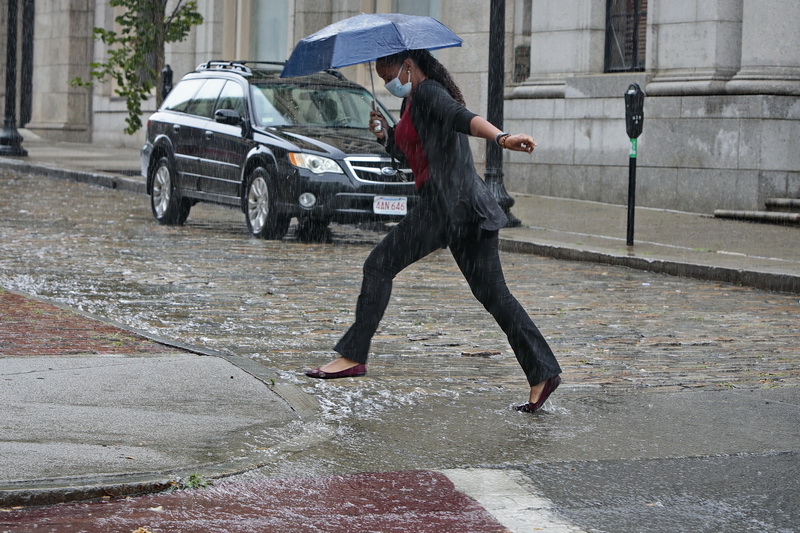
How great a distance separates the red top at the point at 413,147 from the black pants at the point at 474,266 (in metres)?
0.11

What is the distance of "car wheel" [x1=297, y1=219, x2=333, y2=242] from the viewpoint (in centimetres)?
1552

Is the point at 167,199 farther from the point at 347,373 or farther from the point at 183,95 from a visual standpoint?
the point at 347,373

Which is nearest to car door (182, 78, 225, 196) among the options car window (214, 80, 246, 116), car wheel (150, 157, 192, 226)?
car window (214, 80, 246, 116)

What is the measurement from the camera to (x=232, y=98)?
1642cm

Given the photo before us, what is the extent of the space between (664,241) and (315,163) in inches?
148

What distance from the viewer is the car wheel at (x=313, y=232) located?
15.5 metres

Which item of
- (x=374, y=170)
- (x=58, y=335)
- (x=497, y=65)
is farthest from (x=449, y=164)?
(x=497, y=65)

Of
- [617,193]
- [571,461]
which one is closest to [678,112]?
[617,193]

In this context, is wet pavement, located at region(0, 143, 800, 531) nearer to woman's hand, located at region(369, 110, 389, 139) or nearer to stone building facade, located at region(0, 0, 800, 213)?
woman's hand, located at region(369, 110, 389, 139)

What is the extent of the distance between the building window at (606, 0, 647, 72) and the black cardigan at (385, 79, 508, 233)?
14.2 metres

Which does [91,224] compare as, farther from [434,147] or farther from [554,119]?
[434,147]

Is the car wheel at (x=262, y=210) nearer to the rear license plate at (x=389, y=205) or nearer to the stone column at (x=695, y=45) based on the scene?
the rear license plate at (x=389, y=205)

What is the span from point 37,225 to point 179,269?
4453mm

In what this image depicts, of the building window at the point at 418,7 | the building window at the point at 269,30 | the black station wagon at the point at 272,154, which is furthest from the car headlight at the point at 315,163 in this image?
the building window at the point at 269,30
